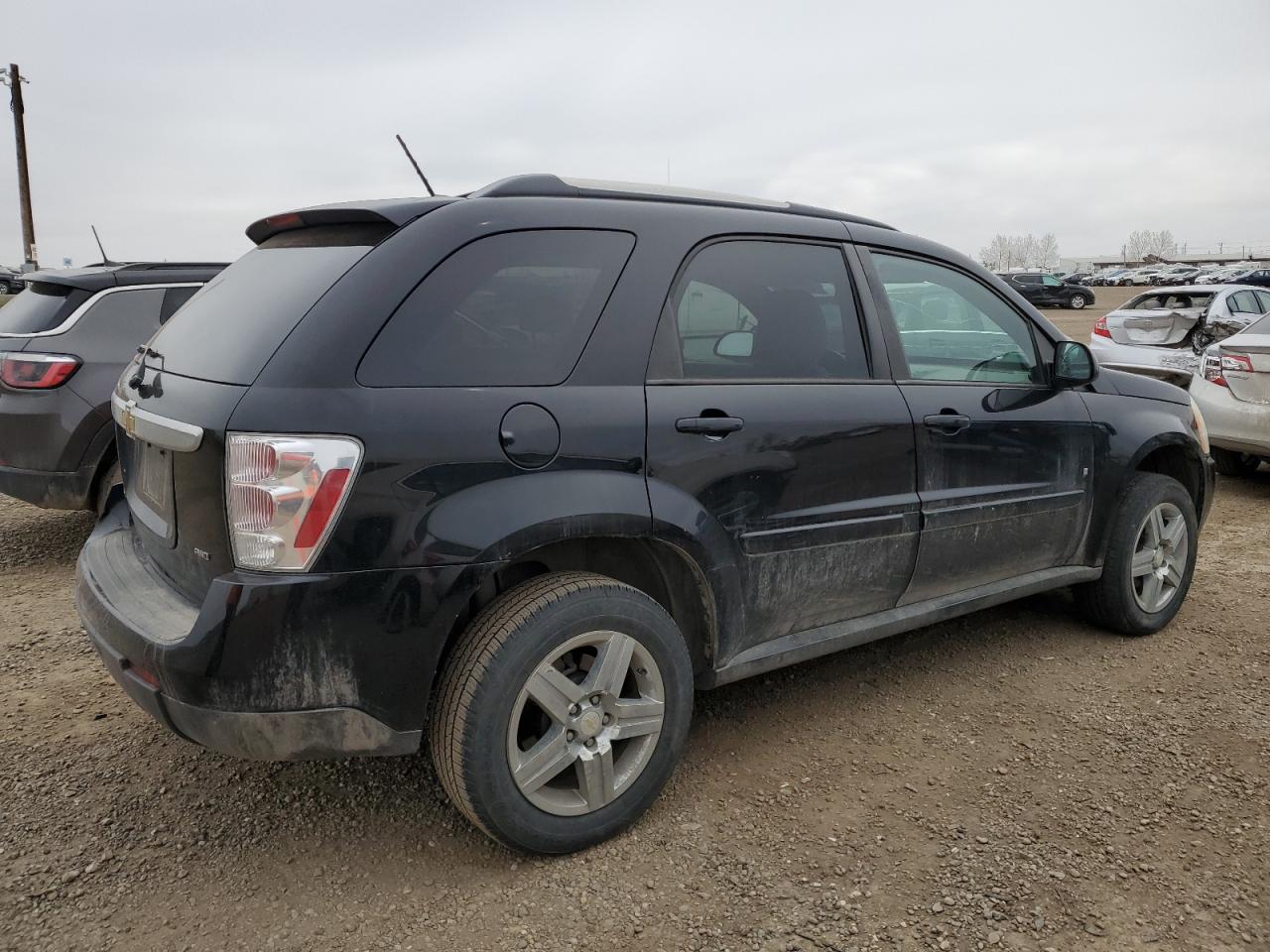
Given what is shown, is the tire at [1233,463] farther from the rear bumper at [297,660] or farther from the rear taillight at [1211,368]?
the rear bumper at [297,660]

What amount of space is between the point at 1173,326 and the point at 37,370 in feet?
36.9

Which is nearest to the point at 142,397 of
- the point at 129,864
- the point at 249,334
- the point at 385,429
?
the point at 249,334

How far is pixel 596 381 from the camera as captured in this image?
2607 millimetres

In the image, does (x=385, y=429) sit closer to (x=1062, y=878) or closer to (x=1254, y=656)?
(x=1062, y=878)

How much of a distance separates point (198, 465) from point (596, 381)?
100 centimetres

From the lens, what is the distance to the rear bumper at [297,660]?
221cm

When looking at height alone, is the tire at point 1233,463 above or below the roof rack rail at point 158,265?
below

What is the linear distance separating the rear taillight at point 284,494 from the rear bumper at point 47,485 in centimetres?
341

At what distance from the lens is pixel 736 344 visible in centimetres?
294

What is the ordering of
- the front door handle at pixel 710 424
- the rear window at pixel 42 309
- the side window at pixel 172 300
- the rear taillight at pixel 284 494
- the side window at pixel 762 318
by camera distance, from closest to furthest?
the rear taillight at pixel 284 494 < the front door handle at pixel 710 424 < the side window at pixel 762 318 < the rear window at pixel 42 309 < the side window at pixel 172 300

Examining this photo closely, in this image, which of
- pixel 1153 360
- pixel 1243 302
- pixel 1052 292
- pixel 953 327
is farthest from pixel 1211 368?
pixel 1052 292

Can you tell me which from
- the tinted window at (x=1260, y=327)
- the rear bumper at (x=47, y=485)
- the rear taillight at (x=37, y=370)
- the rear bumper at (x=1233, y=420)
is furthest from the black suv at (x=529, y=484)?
the tinted window at (x=1260, y=327)

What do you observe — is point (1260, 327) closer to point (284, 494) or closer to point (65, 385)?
point (284, 494)

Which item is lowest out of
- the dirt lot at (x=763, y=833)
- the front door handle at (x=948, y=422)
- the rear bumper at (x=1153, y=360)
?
the dirt lot at (x=763, y=833)
